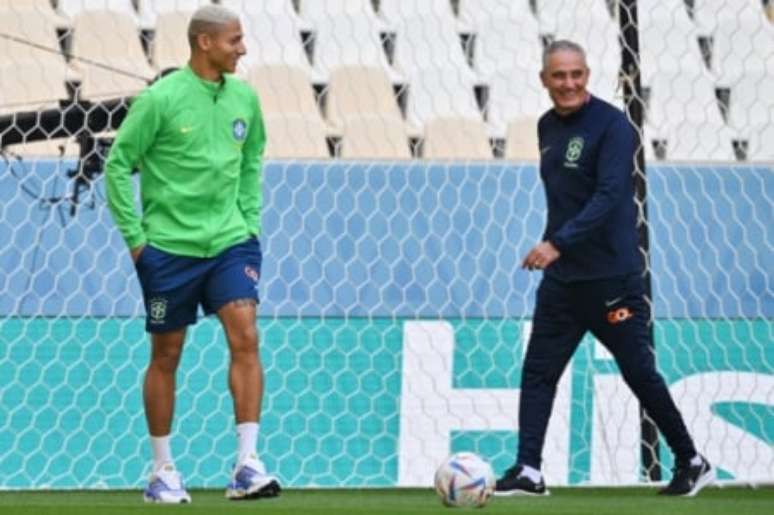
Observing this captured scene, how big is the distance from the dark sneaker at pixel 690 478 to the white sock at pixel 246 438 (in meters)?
1.32

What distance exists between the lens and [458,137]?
857cm

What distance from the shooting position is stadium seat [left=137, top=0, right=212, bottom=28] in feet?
24.2

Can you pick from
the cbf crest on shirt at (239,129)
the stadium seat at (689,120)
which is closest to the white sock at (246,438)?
the cbf crest on shirt at (239,129)

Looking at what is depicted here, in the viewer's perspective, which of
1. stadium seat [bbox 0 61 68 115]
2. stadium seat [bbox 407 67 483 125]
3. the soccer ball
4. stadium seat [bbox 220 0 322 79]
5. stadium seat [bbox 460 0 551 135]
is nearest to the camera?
the soccer ball

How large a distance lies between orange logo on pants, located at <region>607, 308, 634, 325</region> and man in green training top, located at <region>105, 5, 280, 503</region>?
1074mm

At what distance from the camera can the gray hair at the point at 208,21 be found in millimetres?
4855

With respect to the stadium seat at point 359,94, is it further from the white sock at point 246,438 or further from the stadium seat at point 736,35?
the white sock at point 246,438

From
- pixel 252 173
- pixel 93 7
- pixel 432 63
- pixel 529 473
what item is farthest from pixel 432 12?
pixel 529 473

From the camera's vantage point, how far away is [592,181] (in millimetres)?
5250

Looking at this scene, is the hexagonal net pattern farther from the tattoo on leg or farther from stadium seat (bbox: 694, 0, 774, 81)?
stadium seat (bbox: 694, 0, 774, 81)

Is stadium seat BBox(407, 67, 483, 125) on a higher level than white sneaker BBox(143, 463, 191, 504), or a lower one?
higher

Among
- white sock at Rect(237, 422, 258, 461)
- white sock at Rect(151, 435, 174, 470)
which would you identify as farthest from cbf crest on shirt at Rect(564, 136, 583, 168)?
white sock at Rect(151, 435, 174, 470)

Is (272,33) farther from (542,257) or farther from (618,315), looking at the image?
(542,257)

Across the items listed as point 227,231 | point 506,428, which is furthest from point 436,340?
point 227,231
